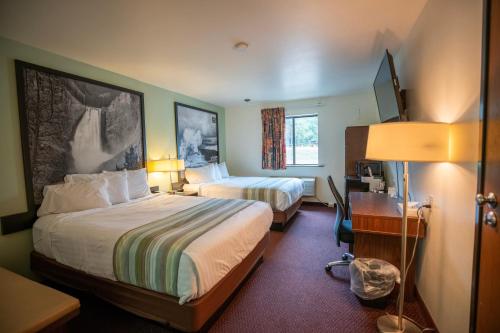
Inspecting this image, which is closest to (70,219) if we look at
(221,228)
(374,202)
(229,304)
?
(221,228)

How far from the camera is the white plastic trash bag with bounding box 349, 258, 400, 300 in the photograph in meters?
1.92

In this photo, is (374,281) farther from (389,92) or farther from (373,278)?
(389,92)

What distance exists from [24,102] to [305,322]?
337cm

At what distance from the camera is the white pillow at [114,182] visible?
2.77 metres

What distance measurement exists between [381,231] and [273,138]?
3972 millimetres

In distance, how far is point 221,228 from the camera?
201 cm

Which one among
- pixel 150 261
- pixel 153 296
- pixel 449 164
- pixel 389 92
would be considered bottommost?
pixel 153 296

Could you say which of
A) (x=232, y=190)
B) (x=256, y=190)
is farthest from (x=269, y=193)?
(x=232, y=190)

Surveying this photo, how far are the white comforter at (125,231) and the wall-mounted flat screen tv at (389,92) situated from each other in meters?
1.75

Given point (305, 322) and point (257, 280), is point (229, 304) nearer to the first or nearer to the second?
point (257, 280)

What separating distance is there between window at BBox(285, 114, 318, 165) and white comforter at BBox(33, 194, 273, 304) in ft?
10.6

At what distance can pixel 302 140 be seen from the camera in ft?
18.4

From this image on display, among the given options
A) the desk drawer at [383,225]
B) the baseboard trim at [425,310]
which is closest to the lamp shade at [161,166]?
the desk drawer at [383,225]

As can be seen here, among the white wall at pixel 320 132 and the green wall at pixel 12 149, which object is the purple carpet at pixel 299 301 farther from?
the white wall at pixel 320 132
